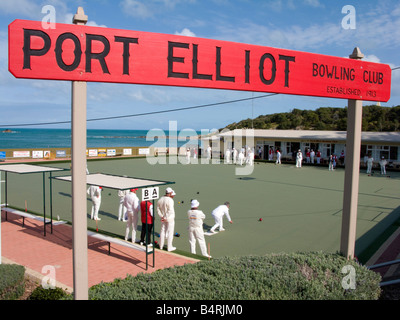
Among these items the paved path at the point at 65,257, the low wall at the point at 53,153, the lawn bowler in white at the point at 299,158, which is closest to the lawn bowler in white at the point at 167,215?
the paved path at the point at 65,257

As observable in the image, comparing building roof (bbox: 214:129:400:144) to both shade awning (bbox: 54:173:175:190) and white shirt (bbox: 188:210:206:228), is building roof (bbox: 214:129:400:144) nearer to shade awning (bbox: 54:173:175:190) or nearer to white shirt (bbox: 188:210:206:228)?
white shirt (bbox: 188:210:206:228)

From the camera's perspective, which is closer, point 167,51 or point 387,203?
point 167,51

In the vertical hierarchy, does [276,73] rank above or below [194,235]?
above

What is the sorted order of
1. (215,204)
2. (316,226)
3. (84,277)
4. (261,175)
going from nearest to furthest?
1. (84,277)
2. (316,226)
3. (215,204)
4. (261,175)

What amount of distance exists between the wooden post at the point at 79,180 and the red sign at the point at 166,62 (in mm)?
173

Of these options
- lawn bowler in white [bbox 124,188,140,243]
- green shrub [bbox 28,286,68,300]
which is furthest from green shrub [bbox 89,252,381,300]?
lawn bowler in white [bbox 124,188,140,243]

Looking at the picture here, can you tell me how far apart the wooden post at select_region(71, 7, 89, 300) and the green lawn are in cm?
641

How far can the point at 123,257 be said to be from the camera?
959cm

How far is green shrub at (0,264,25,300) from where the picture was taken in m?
6.36

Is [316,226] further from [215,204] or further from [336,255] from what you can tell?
[336,255]

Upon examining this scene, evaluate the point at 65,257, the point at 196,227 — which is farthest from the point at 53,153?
the point at 196,227

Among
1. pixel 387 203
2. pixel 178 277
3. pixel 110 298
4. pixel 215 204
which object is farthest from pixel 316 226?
pixel 110 298

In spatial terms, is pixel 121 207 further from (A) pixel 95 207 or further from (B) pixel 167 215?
(B) pixel 167 215

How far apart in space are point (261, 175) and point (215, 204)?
11.2 m
